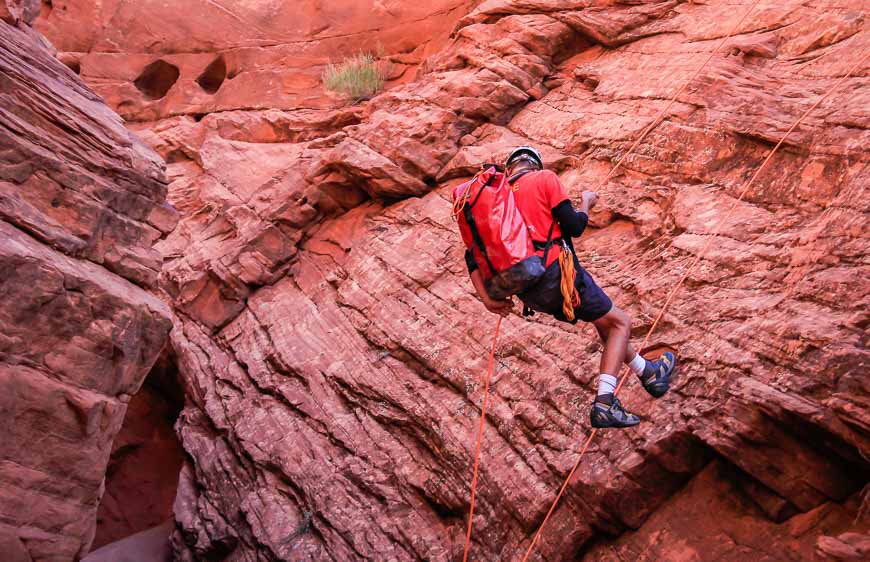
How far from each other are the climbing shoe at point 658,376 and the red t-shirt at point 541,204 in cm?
114

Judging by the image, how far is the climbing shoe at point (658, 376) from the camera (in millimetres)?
5027

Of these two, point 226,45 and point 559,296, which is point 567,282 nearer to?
point 559,296

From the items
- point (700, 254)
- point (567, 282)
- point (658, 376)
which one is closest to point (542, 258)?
point (567, 282)

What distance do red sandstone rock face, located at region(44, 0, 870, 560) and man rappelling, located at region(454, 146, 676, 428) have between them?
54 cm

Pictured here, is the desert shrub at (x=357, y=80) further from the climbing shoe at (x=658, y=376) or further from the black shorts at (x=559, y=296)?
the climbing shoe at (x=658, y=376)

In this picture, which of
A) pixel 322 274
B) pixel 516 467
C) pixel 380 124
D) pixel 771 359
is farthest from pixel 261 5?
pixel 771 359

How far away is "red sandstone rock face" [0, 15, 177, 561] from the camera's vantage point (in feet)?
17.9

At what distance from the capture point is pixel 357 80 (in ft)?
40.8

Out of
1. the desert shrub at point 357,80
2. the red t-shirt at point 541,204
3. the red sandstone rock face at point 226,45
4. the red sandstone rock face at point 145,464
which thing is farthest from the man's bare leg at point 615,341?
the red sandstone rock face at point 226,45

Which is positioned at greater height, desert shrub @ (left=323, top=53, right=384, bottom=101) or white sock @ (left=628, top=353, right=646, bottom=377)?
desert shrub @ (left=323, top=53, right=384, bottom=101)

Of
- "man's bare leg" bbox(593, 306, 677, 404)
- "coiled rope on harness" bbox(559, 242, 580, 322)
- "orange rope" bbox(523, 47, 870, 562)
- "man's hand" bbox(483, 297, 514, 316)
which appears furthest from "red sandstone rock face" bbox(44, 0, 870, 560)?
"man's hand" bbox(483, 297, 514, 316)

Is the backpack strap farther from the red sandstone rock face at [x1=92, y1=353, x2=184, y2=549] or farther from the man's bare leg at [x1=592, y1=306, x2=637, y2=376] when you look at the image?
the red sandstone rock face at [x1=92, y1=353, x2=184, y2=549]

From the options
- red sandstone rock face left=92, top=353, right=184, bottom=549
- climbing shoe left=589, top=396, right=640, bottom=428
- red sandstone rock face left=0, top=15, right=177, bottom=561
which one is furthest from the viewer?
red sandstone rock face left=92, top=353, right=184, bottom=549

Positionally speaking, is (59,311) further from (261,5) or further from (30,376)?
(261,5)
